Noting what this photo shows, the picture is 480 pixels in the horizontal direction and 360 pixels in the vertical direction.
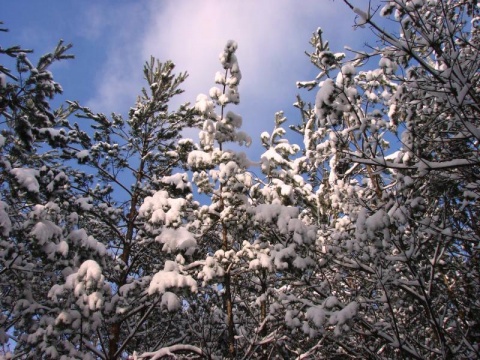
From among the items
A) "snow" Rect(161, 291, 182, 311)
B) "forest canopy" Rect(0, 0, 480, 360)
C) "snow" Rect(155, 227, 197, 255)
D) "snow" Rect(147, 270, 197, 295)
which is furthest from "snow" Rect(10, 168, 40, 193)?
"snow" Rect(161, 291, 182, 311)

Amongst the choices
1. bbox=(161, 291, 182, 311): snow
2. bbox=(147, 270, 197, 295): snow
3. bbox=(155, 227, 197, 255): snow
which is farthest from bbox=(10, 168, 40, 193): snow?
bbox=(161, 291, 182, 311): snow

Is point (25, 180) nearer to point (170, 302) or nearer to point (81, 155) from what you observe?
point (170, 302)

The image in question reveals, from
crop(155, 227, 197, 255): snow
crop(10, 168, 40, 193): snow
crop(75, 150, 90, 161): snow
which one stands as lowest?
crop(155, 227, 197, 255): snow

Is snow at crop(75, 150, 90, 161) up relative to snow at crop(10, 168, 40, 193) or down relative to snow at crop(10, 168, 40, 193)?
up

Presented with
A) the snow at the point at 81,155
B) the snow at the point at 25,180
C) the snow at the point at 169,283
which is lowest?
the snow at the point at 169,283

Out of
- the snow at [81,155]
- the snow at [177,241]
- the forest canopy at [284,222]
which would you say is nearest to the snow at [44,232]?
the forest canopy at [284,222]

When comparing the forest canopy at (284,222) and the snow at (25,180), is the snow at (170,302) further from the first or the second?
the snow at (25,180)

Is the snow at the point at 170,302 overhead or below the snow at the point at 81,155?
below

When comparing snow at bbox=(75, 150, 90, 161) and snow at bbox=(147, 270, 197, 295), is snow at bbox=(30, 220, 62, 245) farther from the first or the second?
snow at bbox=(75, 150, 90, 161)

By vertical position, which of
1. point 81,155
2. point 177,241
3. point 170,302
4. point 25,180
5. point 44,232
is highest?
point 81,155

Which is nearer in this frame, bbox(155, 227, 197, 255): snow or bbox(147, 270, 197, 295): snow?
bbox(147, 270, 197, 295): snow

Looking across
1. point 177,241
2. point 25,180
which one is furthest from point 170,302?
point 25,180

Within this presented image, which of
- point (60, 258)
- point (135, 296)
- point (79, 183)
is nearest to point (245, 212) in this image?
point (135, 296)

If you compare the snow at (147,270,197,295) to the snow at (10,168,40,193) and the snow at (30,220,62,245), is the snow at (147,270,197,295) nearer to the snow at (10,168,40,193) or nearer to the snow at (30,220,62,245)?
the snow at (30,220,62,245)
